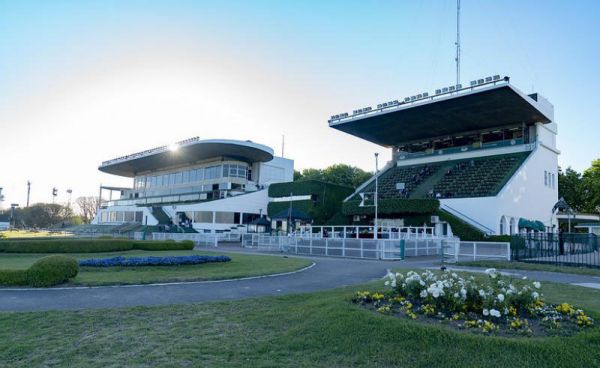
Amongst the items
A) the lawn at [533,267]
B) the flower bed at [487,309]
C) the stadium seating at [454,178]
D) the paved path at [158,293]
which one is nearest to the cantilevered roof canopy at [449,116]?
the stadium seating at [454,178]

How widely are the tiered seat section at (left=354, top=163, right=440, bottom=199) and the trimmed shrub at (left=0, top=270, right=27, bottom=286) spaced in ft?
124

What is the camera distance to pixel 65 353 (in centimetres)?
587

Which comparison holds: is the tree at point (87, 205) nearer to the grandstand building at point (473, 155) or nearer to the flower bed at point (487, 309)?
the grandstand building at point (473, 155)

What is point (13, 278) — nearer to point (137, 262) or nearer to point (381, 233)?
point (137, 262)

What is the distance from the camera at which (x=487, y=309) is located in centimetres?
678

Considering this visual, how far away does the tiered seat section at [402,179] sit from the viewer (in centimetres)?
4616

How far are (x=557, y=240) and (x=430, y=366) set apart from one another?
794 inches

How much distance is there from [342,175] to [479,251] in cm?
5216

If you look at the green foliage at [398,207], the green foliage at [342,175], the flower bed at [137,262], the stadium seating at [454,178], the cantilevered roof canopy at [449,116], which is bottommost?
the flower bed at [137,262]

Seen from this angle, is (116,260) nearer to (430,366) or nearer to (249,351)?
(249,351)

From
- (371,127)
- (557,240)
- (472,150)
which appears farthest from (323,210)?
(557,240)

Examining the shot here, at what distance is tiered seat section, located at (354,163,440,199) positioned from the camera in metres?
46.2

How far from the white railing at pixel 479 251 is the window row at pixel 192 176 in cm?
3976

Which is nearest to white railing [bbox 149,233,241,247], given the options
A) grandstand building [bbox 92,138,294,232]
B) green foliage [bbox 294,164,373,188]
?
grandstand building [bbox 92,138,294,232]
